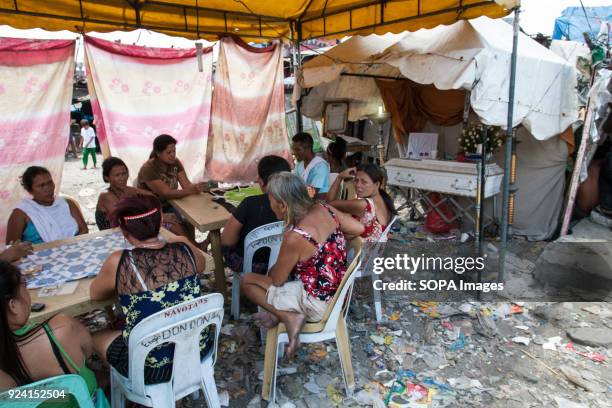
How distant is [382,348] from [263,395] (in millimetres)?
1079

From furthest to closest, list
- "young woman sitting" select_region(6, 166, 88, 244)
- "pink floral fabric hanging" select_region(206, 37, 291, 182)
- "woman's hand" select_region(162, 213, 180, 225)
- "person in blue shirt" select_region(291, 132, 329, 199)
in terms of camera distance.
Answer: "pink floral fabric hanging" select_region(206, 37, 291, 182) → "person in blue shirt" select_region(291, 132, 329, 199) → "woman's hand" select_region(162, 213, 180, 225) → "young woman sitting" select_region(6, 166, 88, 244)

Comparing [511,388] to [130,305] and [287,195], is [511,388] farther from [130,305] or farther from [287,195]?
[130,305]

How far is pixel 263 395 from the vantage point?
254cm

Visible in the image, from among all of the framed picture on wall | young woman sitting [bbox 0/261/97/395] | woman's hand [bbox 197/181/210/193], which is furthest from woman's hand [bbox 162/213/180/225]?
the framed picture on wall

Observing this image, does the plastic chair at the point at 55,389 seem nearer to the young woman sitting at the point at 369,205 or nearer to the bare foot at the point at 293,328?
the bare foot at the point at 293,328

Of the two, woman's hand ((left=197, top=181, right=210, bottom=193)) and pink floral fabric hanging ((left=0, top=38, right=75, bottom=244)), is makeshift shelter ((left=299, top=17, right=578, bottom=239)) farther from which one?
pink floral fabric hanging ((left=0, top=38, right=75, bottom=244))

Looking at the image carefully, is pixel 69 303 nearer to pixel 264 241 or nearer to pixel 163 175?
pixel 264 241

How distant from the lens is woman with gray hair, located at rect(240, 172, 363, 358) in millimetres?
2314

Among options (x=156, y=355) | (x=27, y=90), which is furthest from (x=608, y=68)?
(x=27, y=90)

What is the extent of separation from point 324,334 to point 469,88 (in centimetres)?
258

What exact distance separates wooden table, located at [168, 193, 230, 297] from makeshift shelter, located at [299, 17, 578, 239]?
89.1 inches

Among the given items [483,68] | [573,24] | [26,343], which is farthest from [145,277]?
[573,24]

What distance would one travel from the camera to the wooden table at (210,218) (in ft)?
10.6

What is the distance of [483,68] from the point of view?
11.6 feet
